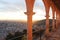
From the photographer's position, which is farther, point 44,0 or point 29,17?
point 44,0

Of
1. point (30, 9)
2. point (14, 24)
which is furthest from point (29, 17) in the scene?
point (14, 24)

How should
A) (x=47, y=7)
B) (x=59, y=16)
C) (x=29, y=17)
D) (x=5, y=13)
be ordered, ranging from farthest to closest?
(x=59, y=16) → (x=47, y=7) → (x=5, y=13) → (x=29, y=17)

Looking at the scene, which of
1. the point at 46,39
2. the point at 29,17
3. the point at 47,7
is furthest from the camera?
the point at 47,7

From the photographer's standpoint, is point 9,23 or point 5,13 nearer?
point 5,13

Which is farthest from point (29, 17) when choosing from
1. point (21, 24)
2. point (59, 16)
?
point (59, 16)

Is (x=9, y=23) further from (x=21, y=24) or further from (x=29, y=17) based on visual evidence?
(x=29, y=17)

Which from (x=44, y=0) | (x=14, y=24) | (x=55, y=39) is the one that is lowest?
(x=55, y=39)

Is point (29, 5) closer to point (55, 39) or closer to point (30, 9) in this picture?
point (30, 9)

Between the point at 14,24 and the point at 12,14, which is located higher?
the point at 12,14

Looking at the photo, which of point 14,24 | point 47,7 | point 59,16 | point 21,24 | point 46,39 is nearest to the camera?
point 46,39
